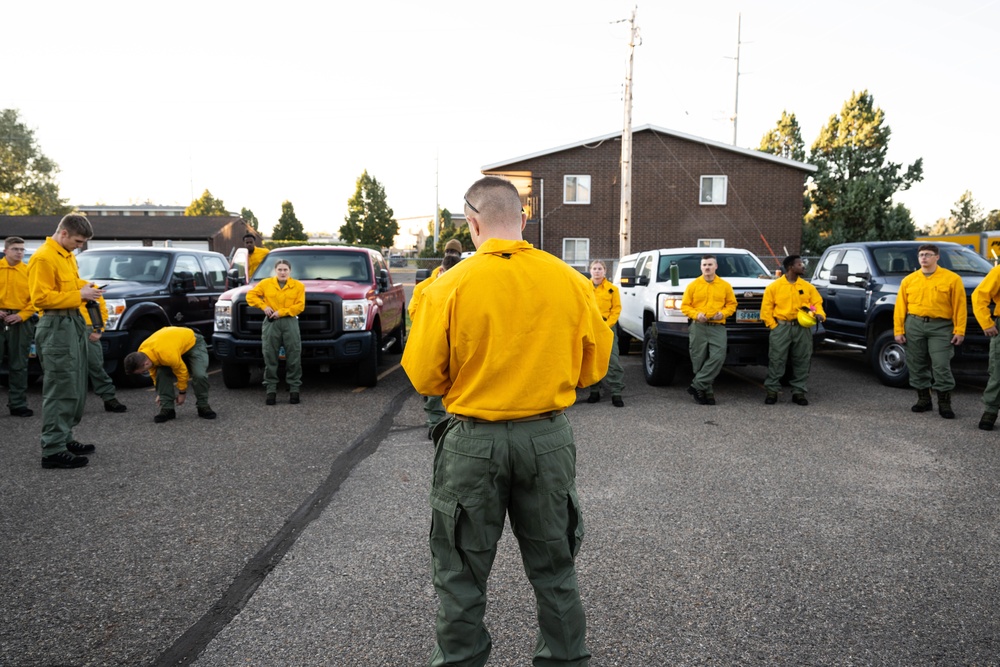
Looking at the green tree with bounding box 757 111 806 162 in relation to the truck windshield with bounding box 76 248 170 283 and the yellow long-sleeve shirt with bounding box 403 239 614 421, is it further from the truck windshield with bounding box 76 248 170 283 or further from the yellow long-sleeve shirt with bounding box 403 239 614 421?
the yellow long-sleeve shirt with bounding box 403 239 614 421

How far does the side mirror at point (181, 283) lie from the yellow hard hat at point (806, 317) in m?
8.83

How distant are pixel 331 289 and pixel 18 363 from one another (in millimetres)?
3670

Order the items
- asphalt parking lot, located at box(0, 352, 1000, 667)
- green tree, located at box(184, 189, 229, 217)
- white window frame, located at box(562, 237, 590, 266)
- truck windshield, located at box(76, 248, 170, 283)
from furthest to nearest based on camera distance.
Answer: green tree, located at box(184, 189, 229, 217) < white window frame, located at box(562, 237, 590, 266) < truck windshield, located at box(76, 248, 170, 283) < asphalt parking lot, located at box(0, 352, 1000, 667)

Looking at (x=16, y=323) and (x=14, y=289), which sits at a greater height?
(x=14, y=289)

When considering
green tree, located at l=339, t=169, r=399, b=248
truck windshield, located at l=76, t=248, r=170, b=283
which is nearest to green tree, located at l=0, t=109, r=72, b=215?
green tree, located at l=339, t=169, r=399, b=248

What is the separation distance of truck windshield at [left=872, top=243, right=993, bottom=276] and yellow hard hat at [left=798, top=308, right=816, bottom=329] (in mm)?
3010

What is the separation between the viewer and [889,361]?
390 inches

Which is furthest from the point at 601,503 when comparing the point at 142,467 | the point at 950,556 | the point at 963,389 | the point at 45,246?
the point at 963,389

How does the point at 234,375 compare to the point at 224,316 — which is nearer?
the point at 224,316

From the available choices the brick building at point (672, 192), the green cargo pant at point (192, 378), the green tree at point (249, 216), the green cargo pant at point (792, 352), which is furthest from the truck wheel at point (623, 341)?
the green tree at point (249, 216)

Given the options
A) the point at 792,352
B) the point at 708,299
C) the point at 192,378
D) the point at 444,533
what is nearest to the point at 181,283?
the point at 192,378

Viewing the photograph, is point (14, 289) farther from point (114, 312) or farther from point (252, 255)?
point (252, 255)

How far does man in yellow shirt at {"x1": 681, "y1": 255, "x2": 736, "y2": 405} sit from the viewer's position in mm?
8406

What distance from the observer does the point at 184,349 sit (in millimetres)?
7406
